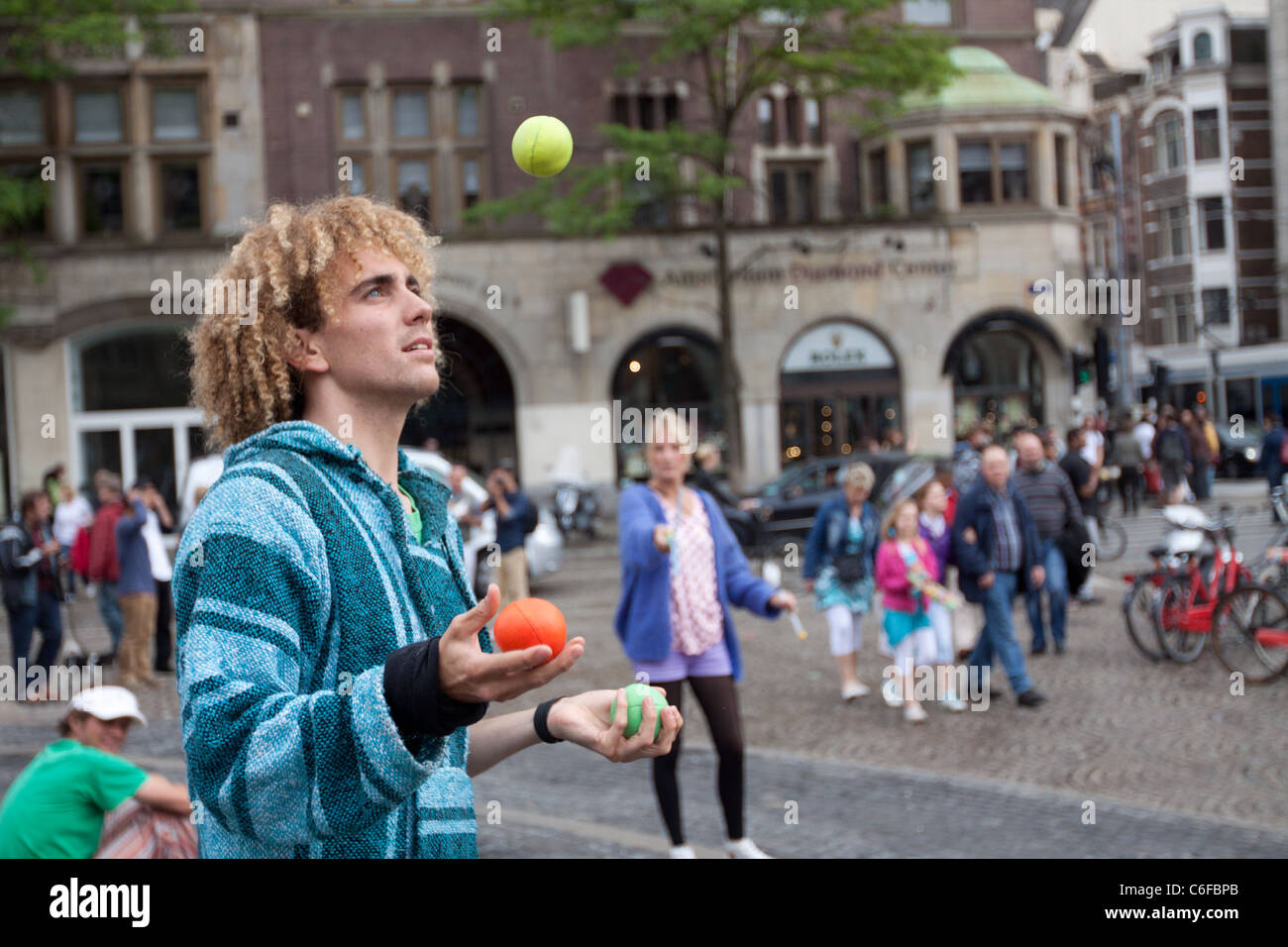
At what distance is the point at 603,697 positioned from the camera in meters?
1.94

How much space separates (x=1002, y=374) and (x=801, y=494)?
36.6 ft

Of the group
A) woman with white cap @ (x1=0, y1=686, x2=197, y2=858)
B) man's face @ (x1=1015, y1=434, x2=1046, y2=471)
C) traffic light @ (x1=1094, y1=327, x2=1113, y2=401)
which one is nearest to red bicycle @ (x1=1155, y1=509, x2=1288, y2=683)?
man's face @ (x1=1015, y1=434, x2=1046, y2=471)

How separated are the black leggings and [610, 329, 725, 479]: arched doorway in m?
23.1

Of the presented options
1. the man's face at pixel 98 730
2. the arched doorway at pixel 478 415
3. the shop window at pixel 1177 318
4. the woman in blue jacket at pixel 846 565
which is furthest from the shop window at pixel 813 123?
the man's face at pixel 98 730

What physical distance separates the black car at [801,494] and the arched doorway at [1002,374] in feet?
31.3

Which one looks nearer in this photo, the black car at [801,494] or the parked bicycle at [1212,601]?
the parked bicycle at [1212,601]

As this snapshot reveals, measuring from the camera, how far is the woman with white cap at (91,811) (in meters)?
4.26

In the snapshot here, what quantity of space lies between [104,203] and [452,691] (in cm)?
2926

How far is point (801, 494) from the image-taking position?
2114 centimetres

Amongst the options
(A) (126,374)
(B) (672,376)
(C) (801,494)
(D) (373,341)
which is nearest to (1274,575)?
(D) (373,341)

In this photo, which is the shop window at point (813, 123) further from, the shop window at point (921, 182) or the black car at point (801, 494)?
the black car at point (801, 494)
